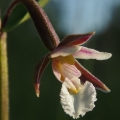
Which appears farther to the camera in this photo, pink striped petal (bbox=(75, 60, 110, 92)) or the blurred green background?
the blurred green background

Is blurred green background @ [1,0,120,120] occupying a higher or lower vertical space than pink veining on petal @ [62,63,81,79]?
lower

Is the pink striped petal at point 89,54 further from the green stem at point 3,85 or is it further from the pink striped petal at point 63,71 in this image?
the green stem at point 3,85

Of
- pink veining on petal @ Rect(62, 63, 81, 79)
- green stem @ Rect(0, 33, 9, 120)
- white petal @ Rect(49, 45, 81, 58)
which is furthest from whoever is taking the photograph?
green stem @ Rect(0, 33, 9, 120)

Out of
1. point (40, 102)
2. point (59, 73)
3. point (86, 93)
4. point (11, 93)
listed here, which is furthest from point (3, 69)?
point (11, 93)

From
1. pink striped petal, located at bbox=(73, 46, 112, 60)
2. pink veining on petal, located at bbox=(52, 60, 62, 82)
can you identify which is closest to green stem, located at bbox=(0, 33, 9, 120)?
pink veining on petal, located at bbox=(52, 60, 62, 82)

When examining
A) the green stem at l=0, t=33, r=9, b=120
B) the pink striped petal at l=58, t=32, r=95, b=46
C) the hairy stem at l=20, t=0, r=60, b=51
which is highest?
the hairy stem at l=20, t=0, r=60, b=51

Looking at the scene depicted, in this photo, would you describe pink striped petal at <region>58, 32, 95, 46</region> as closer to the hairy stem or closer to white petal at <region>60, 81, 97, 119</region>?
the hairy stem

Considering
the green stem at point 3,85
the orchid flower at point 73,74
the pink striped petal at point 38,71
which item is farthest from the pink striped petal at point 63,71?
A: the green stem at point 3,85

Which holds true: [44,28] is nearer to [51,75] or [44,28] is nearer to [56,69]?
[56,69]
